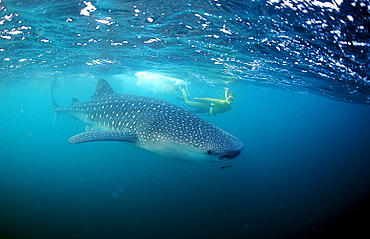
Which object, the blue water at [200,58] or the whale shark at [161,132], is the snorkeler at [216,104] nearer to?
the blue water at [200,58]

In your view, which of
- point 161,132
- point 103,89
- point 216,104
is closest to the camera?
point 161,132

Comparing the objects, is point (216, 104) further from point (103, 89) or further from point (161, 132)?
point (161, 132)

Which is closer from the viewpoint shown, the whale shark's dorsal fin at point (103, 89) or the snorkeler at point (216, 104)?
the whale shark's dorsal fin at point (103, 89)

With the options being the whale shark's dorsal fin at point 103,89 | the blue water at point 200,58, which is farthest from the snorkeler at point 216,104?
the whale shark's dorsal fin at point 103,89

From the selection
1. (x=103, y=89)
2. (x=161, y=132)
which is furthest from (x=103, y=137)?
(x=103, y=89)

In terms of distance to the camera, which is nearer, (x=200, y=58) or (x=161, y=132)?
(x=161, y=132)

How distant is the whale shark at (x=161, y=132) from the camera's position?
4.15 m

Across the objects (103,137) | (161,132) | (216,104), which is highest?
(161,132)

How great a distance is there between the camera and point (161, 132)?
16.8 feet

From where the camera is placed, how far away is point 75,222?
30.6 ft

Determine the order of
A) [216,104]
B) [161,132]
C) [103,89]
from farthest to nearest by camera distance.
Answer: [216,104]
[103,89]
[161,132]

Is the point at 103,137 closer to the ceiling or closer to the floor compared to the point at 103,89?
closer to the ceiling

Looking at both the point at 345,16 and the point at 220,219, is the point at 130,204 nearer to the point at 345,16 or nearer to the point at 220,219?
the point at 220,219

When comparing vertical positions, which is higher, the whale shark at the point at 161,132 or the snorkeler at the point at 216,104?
the whale shark at the point at 161,132
